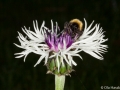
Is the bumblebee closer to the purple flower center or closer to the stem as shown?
the purple flower center

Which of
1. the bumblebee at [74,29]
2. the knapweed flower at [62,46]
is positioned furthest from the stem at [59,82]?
the bumblebee at [74,29]

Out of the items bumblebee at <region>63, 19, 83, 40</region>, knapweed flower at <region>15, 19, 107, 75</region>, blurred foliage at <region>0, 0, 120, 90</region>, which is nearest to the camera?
Result: knapweed flower at <region>15, 19, 107, 75</region>

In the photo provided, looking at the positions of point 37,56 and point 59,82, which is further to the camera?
point 37,56

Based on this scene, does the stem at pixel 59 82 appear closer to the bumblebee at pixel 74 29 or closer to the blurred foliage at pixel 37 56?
the bumblebee at pixel 74 29

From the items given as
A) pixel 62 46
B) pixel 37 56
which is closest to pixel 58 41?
pixel 62 46

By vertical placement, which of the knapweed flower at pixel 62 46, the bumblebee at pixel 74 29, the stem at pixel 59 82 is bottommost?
the stem at pixel 59 82

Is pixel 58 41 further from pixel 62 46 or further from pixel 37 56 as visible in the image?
pixel 37 56

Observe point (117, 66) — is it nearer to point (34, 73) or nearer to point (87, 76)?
point (87, 76)

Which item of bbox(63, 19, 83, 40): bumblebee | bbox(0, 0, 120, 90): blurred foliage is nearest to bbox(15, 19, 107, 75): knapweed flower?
bbox(63, 19, 83, 40): bumblebee
